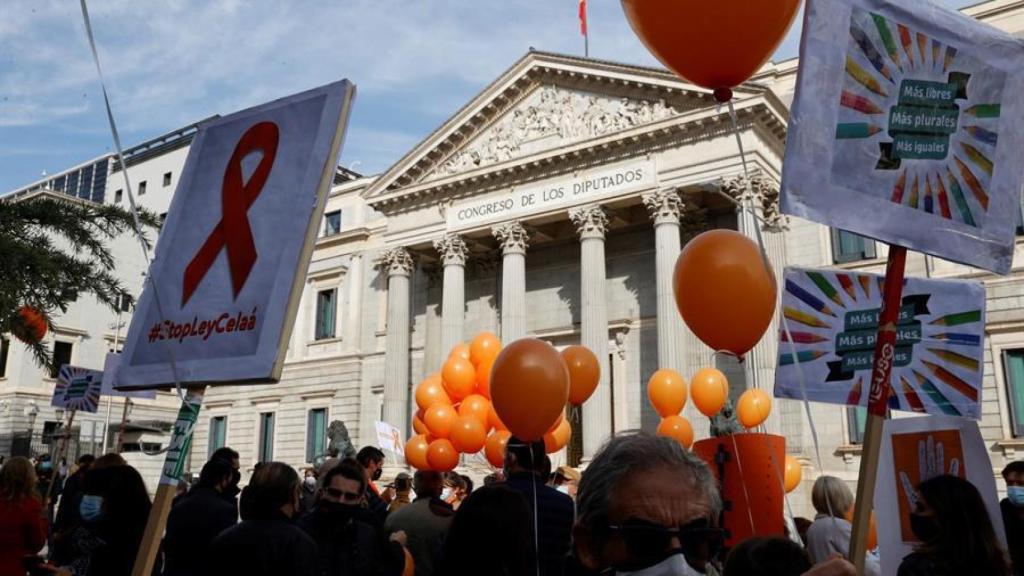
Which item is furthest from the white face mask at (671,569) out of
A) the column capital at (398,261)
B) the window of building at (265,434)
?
the window of building at (265,434)

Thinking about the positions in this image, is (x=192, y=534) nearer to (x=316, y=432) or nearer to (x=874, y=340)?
(x=874, y=340)

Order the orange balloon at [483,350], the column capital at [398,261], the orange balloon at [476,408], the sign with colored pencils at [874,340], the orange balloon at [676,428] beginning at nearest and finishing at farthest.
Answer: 1. the sign with colored pencils at [874,340]
2. the orange balloon at [676,428]
3. the orange balloon at [476,408]
4. the orange balloon at [483,350]
5. the column capital at [398,261]

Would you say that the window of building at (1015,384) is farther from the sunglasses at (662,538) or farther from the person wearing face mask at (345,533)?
the sunglasses at (662,538)

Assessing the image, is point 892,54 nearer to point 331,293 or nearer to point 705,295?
point 705,295

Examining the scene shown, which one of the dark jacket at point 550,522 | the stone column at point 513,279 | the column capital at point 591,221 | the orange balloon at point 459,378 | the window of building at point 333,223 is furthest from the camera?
the window of building at point 333,223

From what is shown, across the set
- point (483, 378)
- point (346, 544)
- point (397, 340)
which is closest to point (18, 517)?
point (346, 544)

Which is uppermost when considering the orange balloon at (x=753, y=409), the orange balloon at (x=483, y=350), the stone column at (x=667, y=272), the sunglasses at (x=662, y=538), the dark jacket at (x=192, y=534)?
the stone column at (x=667, y=272)

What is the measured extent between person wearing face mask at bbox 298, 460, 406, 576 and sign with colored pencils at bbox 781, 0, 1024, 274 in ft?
7.62

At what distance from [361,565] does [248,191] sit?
5.80 feet

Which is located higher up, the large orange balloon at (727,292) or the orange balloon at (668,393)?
the large orange balloon at (727,292)

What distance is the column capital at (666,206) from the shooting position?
21.9 metres

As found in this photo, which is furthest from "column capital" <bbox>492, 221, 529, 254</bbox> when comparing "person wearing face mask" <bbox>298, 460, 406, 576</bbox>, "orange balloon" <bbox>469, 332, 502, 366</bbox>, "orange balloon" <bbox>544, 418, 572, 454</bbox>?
"person wearing face mask" <bbox>298, 460, 406, 576</bbox>

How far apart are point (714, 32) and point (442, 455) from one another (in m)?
9.59

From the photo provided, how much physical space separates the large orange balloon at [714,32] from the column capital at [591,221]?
1915cm
